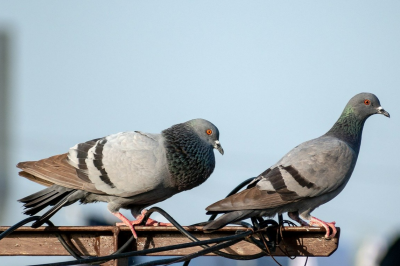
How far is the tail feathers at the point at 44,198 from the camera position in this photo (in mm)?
6820

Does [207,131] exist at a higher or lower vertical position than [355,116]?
lower

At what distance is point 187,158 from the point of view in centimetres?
702

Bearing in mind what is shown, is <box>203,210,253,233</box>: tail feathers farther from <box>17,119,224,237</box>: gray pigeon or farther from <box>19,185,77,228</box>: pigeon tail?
<box>19,185,77,228</box>: pigeon tail

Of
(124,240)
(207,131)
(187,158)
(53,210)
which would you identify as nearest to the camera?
(124,240)

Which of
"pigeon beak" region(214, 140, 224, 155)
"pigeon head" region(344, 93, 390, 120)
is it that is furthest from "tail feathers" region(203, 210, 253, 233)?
"pigeon head" region(344, 93, 390, 120)

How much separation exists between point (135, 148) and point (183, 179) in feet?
1.92

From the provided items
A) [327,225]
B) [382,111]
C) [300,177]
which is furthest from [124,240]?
[382,111]

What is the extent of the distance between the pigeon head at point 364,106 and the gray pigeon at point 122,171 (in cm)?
181

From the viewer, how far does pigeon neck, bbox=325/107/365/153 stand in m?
7.50

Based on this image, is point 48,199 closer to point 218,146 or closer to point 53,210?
point 53,210

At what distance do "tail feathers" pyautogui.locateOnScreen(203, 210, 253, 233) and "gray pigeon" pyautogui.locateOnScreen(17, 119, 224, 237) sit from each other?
3.45ft

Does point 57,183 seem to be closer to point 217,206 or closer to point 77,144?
point 77,144

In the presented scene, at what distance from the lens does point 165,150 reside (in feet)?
23.1

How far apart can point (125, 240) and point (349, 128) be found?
3.14 meters
